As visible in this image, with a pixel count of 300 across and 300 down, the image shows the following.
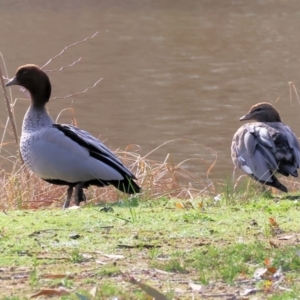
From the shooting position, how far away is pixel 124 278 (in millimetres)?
3941

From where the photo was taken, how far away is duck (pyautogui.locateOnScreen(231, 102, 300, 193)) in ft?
24.5

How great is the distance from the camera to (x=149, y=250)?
4500mm

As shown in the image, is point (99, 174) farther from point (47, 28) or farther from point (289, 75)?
point (47, 28)

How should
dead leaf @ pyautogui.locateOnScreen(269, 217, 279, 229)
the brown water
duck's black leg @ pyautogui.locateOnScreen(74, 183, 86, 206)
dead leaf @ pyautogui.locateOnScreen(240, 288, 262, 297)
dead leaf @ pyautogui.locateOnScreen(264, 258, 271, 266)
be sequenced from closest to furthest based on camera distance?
1. dead leaf @ pyautogui.locateOnScreen(240, 288, 262, 297)
2. dead leaf @ pyautogui.locateOnScreen(264, 258, 271, 266)
3. dead leaf @ pyautogui.locateOnScreen(269, 217, 279, 229)
4. duck's black leg @ pyautogui.locateOnScreen(74, 183, 86, 206)
5. the brown water

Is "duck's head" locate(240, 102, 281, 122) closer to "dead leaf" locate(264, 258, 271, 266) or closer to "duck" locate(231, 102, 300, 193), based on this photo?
"duck" locate(231, 102, 300, 193)

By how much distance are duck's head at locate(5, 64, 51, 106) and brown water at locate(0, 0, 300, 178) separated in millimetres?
3841

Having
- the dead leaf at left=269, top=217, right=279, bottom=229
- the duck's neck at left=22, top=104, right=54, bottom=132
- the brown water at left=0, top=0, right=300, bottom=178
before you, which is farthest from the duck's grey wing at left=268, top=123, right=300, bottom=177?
the brown water at left=0, top=0, right=300, bottom=178

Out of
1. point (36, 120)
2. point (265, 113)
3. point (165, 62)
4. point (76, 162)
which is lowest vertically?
point (165, 62)

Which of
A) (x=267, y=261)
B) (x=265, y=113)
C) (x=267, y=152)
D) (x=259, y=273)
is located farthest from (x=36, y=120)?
(x=259, y=273)

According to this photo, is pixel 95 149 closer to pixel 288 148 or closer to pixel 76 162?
pixel 76 162

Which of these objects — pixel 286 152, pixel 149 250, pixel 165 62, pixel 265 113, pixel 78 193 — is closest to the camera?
pixel 149 250

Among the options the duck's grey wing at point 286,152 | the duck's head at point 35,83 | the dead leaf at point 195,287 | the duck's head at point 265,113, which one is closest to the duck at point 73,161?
the duck's head at point 35,83

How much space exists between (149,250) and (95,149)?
2759mm

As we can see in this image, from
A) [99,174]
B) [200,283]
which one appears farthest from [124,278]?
[99,174]
